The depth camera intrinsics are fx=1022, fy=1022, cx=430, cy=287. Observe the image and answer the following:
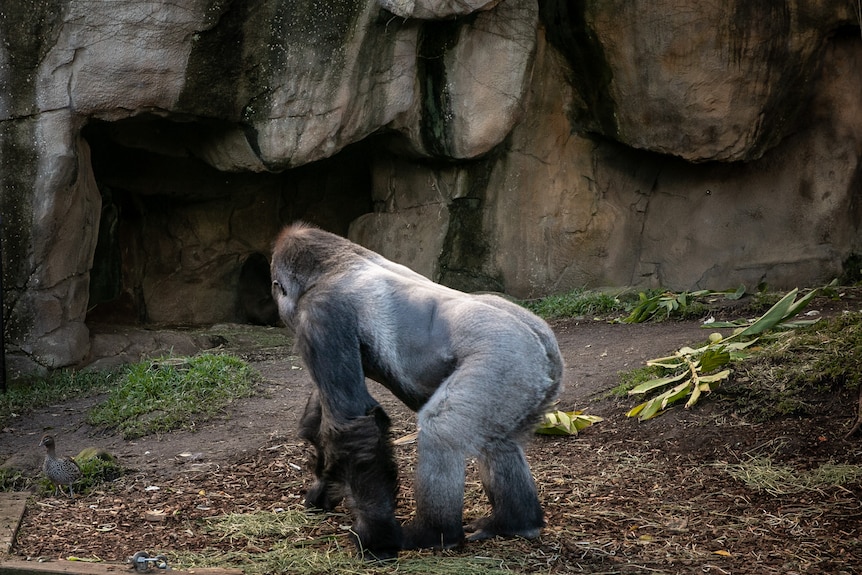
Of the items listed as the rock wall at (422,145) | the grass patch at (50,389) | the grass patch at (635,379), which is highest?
the rock wall at (422,145)

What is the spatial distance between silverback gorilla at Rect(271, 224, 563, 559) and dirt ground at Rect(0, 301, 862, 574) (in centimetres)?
24

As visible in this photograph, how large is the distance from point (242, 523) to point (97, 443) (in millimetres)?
1990

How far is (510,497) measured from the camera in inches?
167

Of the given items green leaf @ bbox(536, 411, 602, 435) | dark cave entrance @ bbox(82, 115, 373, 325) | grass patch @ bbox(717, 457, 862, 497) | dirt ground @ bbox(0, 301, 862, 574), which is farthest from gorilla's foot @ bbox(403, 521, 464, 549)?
dark cave entrance @ bbox(82, 115, 373, 325)

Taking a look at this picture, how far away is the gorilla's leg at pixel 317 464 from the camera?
461cm

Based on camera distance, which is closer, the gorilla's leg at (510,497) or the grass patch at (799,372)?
the gorilla's leg at (510,497)

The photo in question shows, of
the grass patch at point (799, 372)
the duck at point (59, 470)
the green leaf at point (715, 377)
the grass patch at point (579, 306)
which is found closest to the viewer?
the duck at point (59, 470)

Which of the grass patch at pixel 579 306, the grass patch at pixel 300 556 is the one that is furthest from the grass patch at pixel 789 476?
the grass patch at pixel 579 306

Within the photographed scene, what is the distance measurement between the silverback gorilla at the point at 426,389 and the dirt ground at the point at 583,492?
0.80 ft

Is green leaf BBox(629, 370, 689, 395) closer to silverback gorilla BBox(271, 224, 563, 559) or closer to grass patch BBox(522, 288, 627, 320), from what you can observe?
silverback gorilla BBox(271, 224, 563, 559)

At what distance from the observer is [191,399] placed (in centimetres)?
660

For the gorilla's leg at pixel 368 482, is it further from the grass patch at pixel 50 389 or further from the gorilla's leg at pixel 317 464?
the grass patch at pixel 50 389

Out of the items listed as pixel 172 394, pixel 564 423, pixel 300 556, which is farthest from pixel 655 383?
pixel 172 394

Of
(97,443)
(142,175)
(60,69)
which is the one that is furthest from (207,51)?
(97,443)
